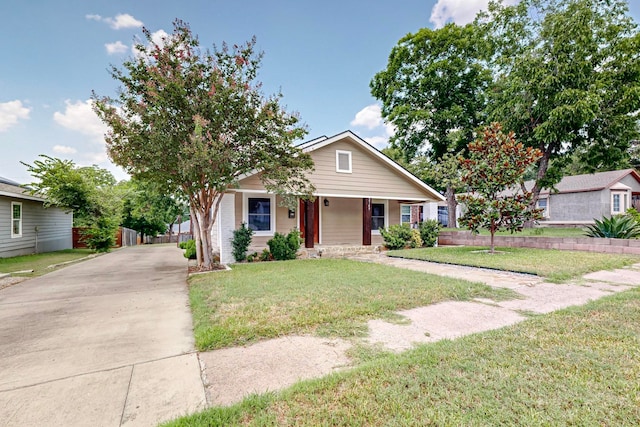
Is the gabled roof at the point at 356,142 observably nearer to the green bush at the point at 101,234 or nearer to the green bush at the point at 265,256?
the green bush at the point at 265,256

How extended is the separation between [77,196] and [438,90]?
930 inches

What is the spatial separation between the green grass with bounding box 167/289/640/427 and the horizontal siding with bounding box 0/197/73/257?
15884mm

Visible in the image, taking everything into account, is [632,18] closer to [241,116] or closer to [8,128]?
[241,116]

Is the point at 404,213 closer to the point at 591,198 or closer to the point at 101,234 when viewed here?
the point at 101,234

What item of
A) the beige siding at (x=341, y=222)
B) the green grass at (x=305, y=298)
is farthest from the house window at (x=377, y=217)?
the green grass at (x=305, y=298)

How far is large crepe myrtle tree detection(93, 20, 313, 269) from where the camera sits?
7.02m

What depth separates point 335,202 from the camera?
1357cm

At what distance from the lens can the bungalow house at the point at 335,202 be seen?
11.1 metres

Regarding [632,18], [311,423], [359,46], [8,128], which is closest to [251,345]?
[311,423]

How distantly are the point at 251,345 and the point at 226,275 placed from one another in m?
4.45

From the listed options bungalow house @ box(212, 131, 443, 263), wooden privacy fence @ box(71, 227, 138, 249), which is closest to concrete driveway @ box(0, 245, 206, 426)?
bungalow house @ box(212, 131, 443, 263)

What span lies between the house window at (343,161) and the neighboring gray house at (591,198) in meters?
16.9

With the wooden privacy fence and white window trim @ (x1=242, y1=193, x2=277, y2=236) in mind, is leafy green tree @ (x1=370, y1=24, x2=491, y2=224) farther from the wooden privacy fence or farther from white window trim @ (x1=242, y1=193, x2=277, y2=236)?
the wooden privacy fence

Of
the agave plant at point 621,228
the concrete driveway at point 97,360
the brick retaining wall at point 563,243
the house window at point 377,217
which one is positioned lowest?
the concrete driveway at point 97,360
